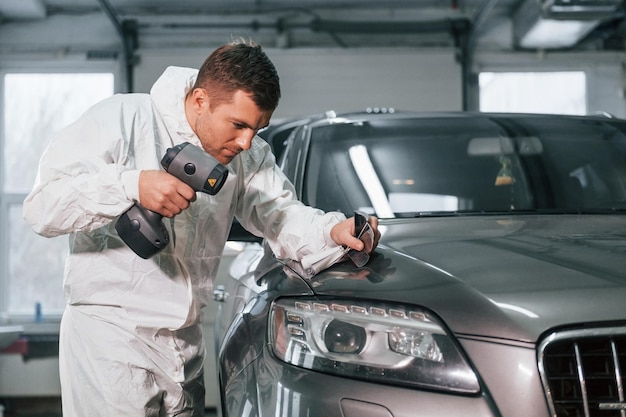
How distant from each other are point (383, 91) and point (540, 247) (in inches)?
269

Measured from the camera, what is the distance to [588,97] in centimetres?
888

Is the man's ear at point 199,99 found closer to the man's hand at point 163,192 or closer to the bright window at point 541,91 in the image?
Answer: the man's hand at point 163,192

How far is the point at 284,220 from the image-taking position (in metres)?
2.21

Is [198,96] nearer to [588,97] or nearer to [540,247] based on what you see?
[540,247]

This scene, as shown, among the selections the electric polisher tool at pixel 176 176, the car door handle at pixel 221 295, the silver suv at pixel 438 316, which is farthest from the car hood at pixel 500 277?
the car door handle at pixel 221 295

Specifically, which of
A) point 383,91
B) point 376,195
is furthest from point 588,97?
point 376,195

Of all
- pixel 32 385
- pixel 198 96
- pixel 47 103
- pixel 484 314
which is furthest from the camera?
pixel 47 103

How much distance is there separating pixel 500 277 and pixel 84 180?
90 centimetres

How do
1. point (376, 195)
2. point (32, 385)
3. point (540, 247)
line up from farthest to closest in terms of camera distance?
point (32, 385) → point (376, 195) → point (540, 247)

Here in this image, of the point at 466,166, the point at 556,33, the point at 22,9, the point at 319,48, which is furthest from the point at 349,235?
the point at 22,9

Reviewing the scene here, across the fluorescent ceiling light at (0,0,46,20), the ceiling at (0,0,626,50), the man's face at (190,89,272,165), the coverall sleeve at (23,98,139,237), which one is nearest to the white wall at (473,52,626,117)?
the ceiling at (0,0,626,50)

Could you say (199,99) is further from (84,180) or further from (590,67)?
(590,67)

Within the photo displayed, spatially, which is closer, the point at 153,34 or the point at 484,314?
the point at 484,314

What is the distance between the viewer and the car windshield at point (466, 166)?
249 cm
